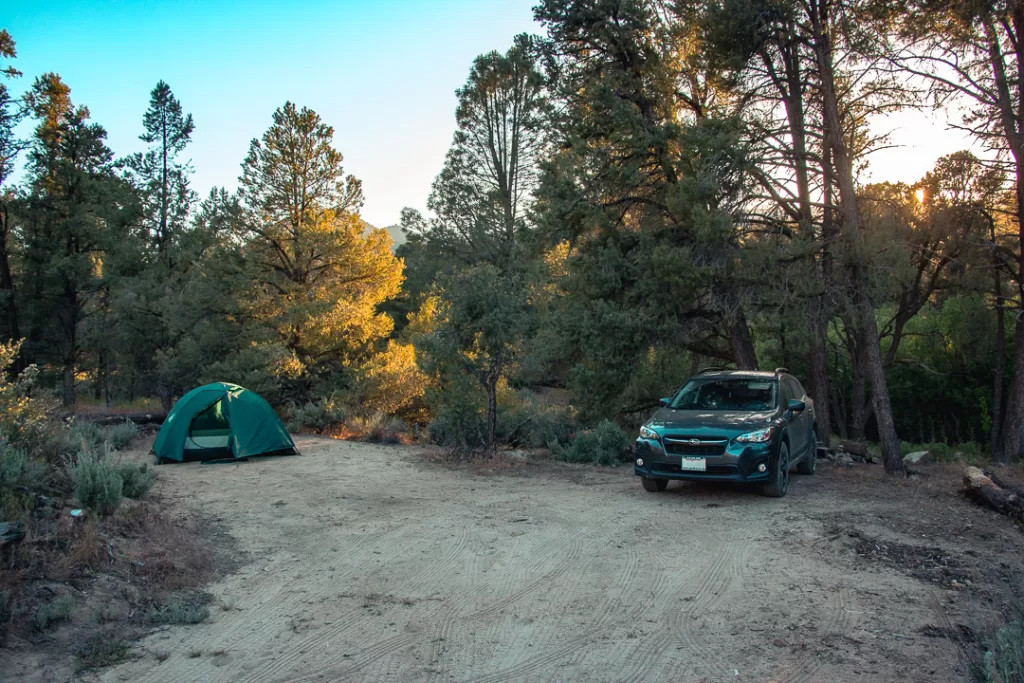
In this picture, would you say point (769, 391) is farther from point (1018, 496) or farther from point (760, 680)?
point (760, 680)

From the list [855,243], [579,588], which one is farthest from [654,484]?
[855,243]

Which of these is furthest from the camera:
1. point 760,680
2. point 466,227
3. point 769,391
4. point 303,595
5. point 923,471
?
point 466,227

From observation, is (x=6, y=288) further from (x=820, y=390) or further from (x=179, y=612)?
(x=820, y=390)

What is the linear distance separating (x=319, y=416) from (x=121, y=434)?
5212 millimetres

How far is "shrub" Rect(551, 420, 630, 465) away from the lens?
45.6 feet

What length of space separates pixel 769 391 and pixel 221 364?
15888mm

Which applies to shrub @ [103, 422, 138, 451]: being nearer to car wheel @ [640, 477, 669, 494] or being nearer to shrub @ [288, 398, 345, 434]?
shrub @ [288, 398, 345, 434]

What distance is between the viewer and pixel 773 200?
14531 mm

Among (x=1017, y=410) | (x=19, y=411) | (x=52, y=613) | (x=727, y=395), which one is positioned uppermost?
(x=19, y=411)

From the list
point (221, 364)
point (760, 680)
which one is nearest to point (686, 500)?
point (760, 680)

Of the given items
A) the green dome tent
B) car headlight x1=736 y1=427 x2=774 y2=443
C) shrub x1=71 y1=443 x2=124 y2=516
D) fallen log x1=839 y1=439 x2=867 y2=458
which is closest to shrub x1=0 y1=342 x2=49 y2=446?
shrub x1=71 y1=443 x2=124 y2=516

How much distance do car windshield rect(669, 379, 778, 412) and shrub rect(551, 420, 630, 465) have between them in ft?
10.8

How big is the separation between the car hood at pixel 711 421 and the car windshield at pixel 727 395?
0.99ft

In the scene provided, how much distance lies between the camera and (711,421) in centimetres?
968
